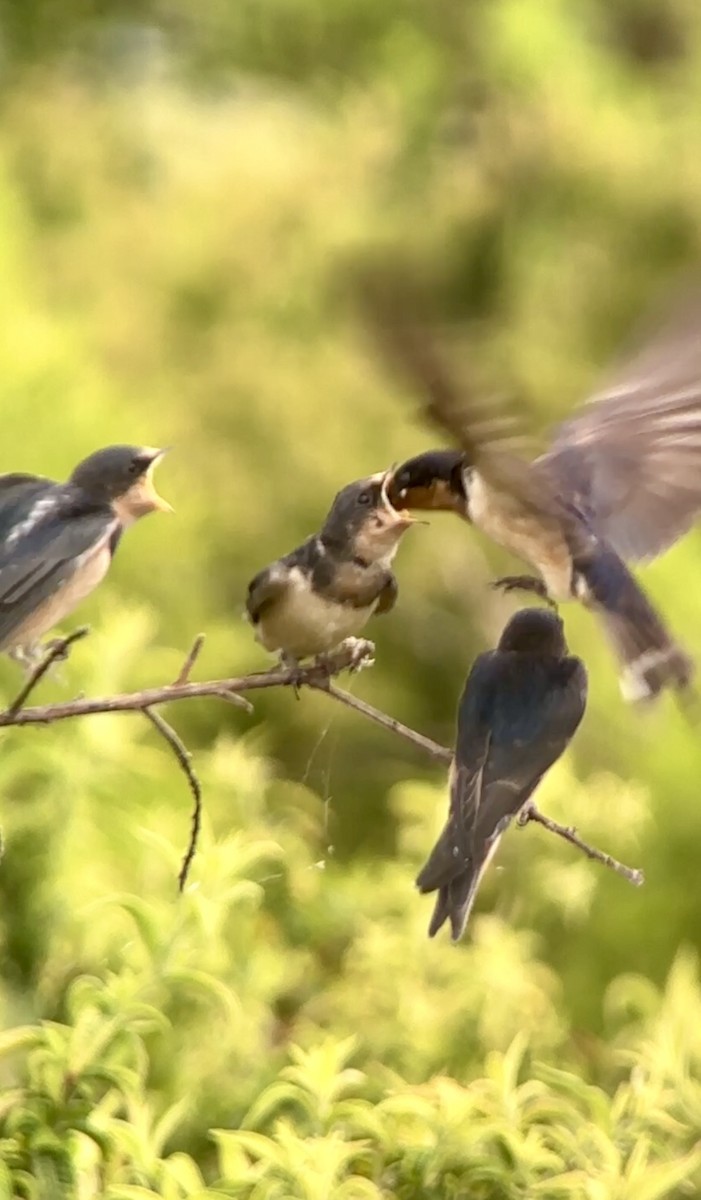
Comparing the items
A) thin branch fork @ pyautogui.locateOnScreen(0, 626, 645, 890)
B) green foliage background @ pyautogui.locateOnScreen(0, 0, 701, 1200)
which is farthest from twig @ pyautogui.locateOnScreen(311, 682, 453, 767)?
green foliage background @ pyautogui.locateOnScreen(0, 0, 701, 1200)

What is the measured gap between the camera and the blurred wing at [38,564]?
0.53m

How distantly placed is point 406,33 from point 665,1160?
9.16 feet

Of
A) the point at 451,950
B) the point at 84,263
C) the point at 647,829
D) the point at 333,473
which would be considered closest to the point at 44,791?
the point at 451,950

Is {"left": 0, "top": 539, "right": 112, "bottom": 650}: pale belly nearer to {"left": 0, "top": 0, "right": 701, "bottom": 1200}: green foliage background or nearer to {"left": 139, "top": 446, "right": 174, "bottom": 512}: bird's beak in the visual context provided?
{"left": 139, "top": 446, "right": 174, "bottom": 512}: bird's beak

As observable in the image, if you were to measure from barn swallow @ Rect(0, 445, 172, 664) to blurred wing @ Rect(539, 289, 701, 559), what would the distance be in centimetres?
16

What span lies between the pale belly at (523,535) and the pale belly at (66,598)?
0.47ft

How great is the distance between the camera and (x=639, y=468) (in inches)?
24.0

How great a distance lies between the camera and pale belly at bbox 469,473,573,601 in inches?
18.7

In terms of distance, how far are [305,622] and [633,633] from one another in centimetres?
13

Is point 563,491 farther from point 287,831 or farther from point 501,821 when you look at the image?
point 287,831

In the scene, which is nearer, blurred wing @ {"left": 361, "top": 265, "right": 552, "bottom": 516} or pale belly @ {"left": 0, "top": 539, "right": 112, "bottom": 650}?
blurred wing @ {"left": 361, "top": 265, "right": 552, "bottom": 516}

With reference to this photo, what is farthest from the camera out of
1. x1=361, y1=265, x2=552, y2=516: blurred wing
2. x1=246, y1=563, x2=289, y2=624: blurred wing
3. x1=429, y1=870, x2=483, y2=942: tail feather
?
x1=246, y1=563, x2=289, y2=624: blurred wing

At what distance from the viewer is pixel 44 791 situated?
0.99 meters

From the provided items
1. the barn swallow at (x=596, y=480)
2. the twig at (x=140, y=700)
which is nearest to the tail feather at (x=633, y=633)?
the barn swallow at (x=596, y=480)
